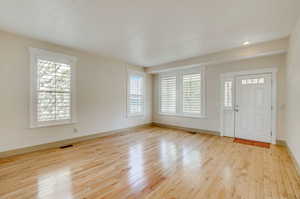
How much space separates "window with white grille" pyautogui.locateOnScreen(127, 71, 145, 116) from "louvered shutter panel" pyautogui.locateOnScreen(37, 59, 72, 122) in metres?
2.36

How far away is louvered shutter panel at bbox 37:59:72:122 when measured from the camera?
3615 mm

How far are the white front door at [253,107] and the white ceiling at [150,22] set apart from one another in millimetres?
1299

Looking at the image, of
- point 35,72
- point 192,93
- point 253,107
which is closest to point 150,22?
point 35,72

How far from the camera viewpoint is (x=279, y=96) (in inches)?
159

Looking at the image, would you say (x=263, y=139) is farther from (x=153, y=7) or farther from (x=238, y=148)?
(x=153, y=7)

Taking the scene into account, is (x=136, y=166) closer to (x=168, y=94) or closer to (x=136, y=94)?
(x=136, y=94)

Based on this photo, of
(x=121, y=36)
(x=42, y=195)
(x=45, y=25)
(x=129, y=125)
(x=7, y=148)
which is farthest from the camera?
(x=129, y=125)

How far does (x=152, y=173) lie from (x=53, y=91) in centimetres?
329

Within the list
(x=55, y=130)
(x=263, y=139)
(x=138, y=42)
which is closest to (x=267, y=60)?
(x=263, y=139)

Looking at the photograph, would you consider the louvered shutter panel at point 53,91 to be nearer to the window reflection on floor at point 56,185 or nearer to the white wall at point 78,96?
the white wall at point 78,96

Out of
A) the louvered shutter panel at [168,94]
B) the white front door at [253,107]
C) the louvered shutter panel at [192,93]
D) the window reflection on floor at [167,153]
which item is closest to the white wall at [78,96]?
the louvered shutter panel at [168,94]

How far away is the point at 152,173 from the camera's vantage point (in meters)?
2.51

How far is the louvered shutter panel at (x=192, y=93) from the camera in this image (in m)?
5.54

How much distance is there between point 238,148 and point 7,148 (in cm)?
557
